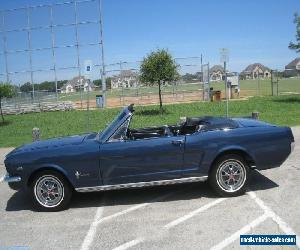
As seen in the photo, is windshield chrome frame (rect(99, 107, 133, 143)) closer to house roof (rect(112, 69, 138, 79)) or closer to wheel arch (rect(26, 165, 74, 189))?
wheel arch (rect(26, 165, 74, 189))

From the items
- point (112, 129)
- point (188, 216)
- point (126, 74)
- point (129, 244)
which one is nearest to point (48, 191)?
point (112, 129)

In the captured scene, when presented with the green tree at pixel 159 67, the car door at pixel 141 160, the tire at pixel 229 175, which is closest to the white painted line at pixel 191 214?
the tire at pixel 229 175

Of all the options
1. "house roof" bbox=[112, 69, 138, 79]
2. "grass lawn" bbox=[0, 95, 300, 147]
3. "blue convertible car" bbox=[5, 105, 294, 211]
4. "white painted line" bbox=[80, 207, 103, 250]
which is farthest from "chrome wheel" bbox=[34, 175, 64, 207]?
"house roof" bbox=[112, 69, 138, 79]

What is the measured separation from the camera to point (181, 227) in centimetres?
548

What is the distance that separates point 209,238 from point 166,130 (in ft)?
8.44

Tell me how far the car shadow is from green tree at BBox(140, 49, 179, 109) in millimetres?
15180

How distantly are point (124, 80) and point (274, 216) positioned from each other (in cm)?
2340

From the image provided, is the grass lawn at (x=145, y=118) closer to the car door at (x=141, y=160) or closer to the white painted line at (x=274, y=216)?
the car door at (x=141, y=160)

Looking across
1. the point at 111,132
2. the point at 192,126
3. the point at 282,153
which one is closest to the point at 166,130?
the point at 192,126

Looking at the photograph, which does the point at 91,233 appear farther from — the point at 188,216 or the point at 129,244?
the point at 188,216

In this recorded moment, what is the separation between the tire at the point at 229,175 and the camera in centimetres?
659

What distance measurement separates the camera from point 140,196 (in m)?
6.99

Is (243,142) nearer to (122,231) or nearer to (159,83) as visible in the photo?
(122,231)

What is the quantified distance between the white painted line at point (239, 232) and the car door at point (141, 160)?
1465mm
